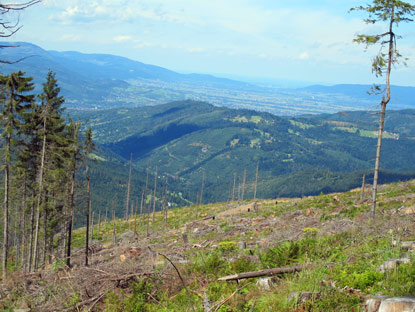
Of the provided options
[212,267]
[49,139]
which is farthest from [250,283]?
[49,139]

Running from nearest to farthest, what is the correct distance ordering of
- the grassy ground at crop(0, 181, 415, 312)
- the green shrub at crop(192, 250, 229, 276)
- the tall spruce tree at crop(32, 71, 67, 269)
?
the grassy ground at crop(0, 181, 415, 312) < the green shrub at crop(192, 250, 229, 276) < the tall spruce tree at crop(32, 71, 67, 269)

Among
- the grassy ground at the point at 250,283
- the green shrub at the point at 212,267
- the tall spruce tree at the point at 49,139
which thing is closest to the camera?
the grassy ground at the point at 250,283

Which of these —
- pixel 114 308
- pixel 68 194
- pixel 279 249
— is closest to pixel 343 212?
pixel 279 249

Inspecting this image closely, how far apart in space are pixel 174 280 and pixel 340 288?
4000 mm

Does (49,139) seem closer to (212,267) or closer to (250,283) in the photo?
(212,267)

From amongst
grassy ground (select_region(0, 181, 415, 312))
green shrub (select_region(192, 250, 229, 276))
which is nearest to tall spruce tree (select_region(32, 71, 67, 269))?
grassy ground (select_region(0, 181, 415, 312))

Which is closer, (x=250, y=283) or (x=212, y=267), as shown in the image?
A: (x=250, y=283)

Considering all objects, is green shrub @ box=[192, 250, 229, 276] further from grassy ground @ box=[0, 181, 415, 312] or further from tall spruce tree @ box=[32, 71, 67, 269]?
tall spruce tree @ box=[32, 71, 67, 269]

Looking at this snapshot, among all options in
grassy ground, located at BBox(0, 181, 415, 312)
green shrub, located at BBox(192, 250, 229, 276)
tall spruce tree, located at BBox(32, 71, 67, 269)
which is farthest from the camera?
tall spruce tree, located at BBox(32, 71, 67, 269)

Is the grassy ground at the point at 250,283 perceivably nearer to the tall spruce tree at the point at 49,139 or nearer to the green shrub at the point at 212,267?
the green shrub at the point at 212,267

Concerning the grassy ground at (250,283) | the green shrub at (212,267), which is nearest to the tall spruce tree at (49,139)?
the grassy ground at (250,283)

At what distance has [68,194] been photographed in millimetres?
24750

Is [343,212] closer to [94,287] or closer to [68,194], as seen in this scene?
[94,287]

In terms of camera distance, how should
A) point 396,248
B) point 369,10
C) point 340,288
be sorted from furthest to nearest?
point 369,10
point 396,248
point 340,288
